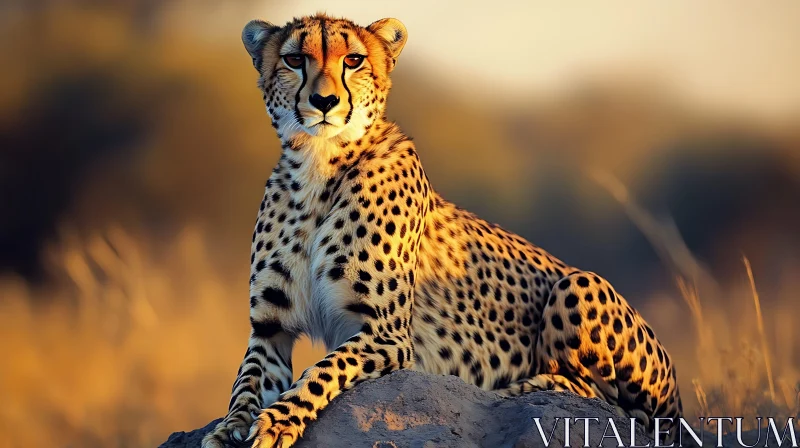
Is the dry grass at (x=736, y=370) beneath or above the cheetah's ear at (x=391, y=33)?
beneath

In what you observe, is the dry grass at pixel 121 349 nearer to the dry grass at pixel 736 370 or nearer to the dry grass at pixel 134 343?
the dry grass at pixel 134 343

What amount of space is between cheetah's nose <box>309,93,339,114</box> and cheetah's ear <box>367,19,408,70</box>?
0.51 meters

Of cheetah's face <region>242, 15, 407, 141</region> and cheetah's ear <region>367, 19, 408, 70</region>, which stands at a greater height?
cheetah's ear <region>367, 19, 408, 70</region>

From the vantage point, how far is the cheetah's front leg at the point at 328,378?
4.09 meters

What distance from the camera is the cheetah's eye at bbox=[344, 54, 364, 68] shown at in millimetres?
4781

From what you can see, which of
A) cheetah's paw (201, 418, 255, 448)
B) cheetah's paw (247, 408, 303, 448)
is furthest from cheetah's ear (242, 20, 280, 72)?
cheetah's paw (247, 408, 303, 448)

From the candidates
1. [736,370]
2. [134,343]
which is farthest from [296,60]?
[134,343]

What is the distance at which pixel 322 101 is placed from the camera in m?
4.61

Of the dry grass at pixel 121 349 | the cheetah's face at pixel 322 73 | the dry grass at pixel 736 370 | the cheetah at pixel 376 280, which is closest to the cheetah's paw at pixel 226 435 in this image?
the cheetah at pixel 376 280

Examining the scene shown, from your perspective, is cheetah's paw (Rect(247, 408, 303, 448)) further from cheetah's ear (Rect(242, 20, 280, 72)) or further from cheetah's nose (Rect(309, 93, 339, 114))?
cheetah's ear (Rect(242, 20, 280, 72))

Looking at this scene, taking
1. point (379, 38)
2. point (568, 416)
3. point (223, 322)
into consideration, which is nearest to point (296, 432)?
point (568, 416)

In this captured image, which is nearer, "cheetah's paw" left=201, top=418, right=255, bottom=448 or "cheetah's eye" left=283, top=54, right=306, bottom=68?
"cheetah's paw" left=201, top=418, right=255, bottom=448

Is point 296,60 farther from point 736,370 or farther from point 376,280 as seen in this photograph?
point 736,370

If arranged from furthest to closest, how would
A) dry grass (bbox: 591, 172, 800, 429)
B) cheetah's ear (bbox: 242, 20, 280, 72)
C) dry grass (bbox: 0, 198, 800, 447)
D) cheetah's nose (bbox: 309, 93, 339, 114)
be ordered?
1. dry grass (bbox: 0, 198, 800, 447)
2. dry grass (bbox: 591, 172, 800, 429)
3. cheetah's ear (bbox: 242, 20, 280, 72)
4. cheetah's nose (bbox: 309, 93, 339, 114)
